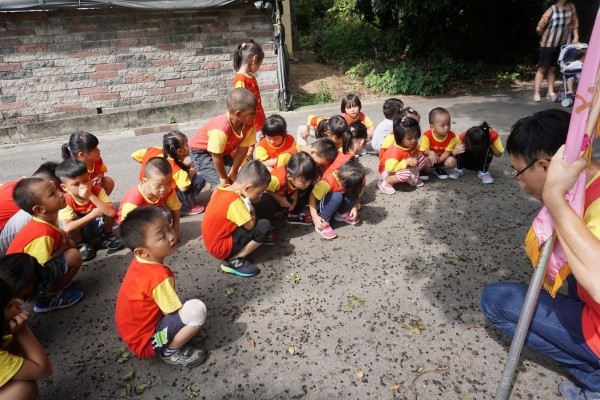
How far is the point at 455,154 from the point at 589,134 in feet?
11.0

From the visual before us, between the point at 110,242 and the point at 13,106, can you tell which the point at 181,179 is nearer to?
the point at 110,242

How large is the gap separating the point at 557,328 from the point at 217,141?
3.15 m

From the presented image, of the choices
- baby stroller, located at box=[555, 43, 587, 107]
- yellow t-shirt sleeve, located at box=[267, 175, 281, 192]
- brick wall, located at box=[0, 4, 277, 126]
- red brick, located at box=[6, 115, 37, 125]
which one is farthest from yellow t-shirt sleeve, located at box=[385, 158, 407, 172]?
red brick, located at box=[6, 115, 37, 125]

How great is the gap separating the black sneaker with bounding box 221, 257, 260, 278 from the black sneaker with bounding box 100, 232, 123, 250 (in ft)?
3.78

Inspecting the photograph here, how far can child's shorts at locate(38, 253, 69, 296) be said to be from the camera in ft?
9.05

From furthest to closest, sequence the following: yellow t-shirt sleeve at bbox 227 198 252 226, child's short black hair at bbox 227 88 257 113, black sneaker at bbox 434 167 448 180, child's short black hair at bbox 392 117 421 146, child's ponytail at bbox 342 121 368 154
A: 1. black sneaker at bbox 434 167 448 180
2. child's ponytail at bbox 342 121 368 154
3. child's short black hair at bbox 392 117 421 146
4. child's short black hair at bbox 227 88 257 113
5. yellow t-shirt sleeve at bbox 227 198 252 226

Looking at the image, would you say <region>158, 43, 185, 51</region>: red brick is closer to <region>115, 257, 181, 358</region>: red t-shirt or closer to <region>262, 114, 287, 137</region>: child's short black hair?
<region>262, 114, 287, 137</region>: child's short black hair

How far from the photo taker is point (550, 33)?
23.5 feet

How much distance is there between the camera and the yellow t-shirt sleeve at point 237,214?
10.1 ft

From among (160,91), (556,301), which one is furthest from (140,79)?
(556,301)

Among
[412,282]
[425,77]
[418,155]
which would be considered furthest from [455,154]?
[425,77]

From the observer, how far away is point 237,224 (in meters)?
3.11

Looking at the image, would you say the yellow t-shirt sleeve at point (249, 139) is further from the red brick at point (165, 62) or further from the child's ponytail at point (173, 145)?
the red brick at point (165, 62)

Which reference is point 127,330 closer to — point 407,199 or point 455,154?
point 407,199
